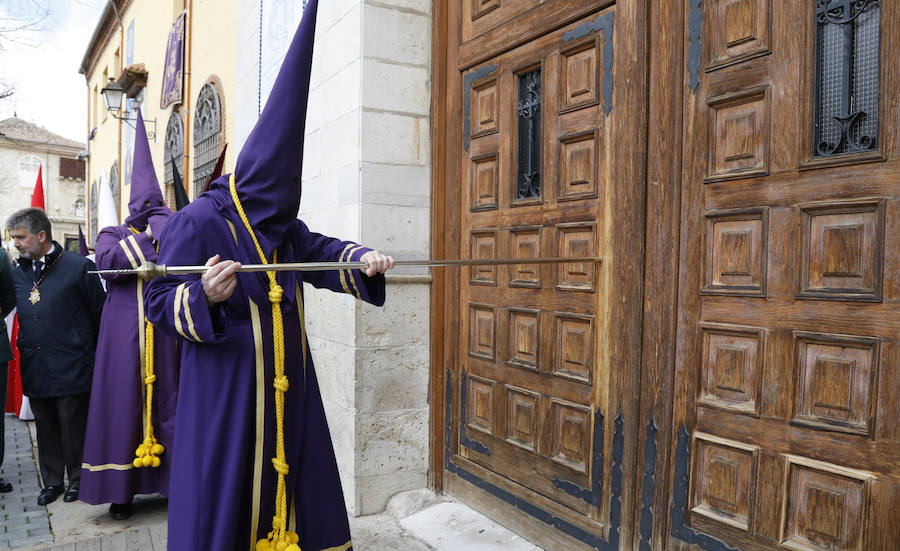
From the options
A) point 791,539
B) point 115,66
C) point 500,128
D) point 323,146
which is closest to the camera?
point 791,539

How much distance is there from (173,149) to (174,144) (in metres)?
0.09

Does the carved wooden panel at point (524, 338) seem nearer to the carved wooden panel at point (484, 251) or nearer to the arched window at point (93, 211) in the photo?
the carved wooden panel at point (484, 251)

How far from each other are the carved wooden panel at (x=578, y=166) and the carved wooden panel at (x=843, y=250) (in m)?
1.07

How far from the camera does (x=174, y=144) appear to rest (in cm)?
1155

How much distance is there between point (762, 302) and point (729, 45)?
3.21ft

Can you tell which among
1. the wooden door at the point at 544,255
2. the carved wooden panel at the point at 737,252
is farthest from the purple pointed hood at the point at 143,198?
the carved wooden panel at the point at 737,252

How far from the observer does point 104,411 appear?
13.9 feet

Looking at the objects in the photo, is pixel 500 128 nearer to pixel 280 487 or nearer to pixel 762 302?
pixel 762 302

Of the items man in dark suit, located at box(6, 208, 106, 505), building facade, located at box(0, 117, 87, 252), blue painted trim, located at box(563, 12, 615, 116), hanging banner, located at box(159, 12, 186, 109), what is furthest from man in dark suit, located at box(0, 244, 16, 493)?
building facade, located at box(0, 117, 87, 252)

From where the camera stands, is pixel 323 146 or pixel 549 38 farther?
pixel 323 146

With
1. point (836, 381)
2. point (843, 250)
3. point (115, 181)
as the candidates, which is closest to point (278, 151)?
point (843, 250)

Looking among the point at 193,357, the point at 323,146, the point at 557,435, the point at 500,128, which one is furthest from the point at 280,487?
the point at 323,146

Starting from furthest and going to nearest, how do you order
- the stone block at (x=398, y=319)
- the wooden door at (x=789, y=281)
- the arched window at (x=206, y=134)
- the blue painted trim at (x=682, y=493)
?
the arched window at (x=206, y=134) < the stone block at (x=398, y=319) < the blue painted trim at (x=682, y=493) < the wooden door at (x=789, y=281)

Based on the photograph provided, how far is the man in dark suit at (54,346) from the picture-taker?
451 centimetres
